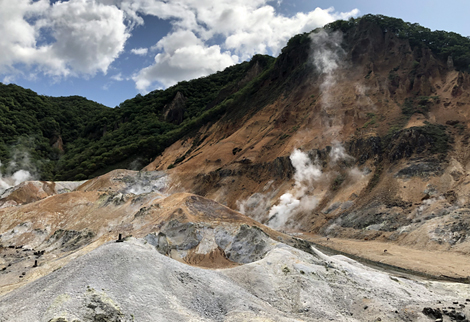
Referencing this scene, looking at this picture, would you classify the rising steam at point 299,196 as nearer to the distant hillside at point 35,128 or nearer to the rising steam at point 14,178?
the rising steam at point 14,178

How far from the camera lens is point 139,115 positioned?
75.2 metres

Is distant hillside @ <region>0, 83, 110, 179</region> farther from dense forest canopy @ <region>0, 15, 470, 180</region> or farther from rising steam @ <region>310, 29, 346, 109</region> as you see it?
rising steam @ <region>310, 29, 346, 109</region>

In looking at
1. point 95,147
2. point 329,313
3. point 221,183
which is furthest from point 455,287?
point 95,147

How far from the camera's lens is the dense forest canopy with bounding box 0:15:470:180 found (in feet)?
148

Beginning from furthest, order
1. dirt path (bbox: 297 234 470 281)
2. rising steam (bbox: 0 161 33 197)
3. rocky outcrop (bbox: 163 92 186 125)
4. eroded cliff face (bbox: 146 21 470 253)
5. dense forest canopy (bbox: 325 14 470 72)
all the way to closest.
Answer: rocky outcrop (bbox: 163 92 186 125) < rising steam (bbox: 0 161 33 197) < dense forest canopy (bbox: 325 14 470 72) < eroded cliff face (bbox: 146 21 470 253) < dirt path (bbox: 297 234 470 281)

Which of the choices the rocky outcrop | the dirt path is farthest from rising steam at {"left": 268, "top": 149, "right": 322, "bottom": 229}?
the rocky outcrop

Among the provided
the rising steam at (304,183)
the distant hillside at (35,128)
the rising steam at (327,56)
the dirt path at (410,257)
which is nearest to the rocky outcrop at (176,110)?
the distant hillside at (35,128)

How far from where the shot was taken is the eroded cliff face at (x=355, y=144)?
23.2 meters

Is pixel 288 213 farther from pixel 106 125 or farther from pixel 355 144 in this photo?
pixel 106 125

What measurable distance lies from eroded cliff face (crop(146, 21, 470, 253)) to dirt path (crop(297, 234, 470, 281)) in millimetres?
1149

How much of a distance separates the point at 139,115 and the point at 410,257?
6784 centimetres

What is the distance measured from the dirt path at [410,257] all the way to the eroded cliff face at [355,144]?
1.15 m

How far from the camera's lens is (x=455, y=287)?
12086 mm

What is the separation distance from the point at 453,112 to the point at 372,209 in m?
14.7
